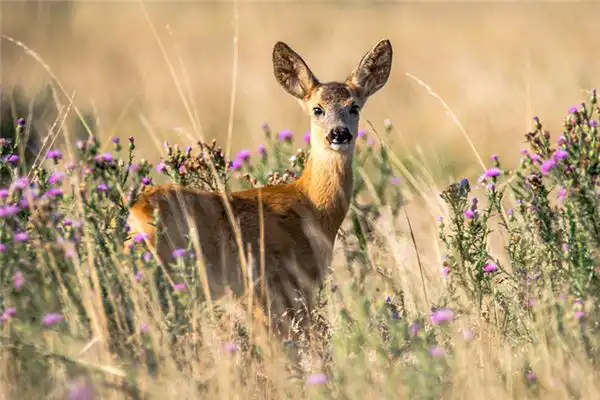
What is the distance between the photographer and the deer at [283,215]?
5465 mm

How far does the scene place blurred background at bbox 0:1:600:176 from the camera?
15703 millimetres

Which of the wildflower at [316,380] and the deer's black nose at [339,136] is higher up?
the deer's black nose at [339,136]

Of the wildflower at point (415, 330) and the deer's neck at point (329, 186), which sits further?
the deer's neck at point (329, 186)

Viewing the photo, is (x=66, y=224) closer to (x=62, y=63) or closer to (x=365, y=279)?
(x=365, y=279)

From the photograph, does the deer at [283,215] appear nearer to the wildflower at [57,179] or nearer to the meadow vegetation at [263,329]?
the meadow vegetation at [263,329]

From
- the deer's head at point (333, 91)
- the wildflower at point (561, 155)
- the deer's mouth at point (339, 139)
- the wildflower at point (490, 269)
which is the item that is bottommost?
the wildflower at point (490, 269)

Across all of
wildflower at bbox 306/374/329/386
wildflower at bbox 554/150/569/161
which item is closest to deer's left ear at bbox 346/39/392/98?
wildflower at bbox 554/150/569/161

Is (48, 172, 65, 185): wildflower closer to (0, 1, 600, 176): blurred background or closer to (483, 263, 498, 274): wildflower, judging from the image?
(483, 263, 498, 274): wildflower

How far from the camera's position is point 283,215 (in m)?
6.06

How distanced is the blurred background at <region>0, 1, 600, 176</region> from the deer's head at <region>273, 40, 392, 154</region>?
3759 millimetres

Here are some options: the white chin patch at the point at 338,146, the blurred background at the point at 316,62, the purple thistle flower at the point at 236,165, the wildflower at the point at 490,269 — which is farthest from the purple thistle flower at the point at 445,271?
the blurred background at the point at 316,62

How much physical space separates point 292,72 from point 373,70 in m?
0.51

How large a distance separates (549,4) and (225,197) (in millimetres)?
23762

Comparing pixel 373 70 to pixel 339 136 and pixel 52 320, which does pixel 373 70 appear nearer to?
pixel 339 136
